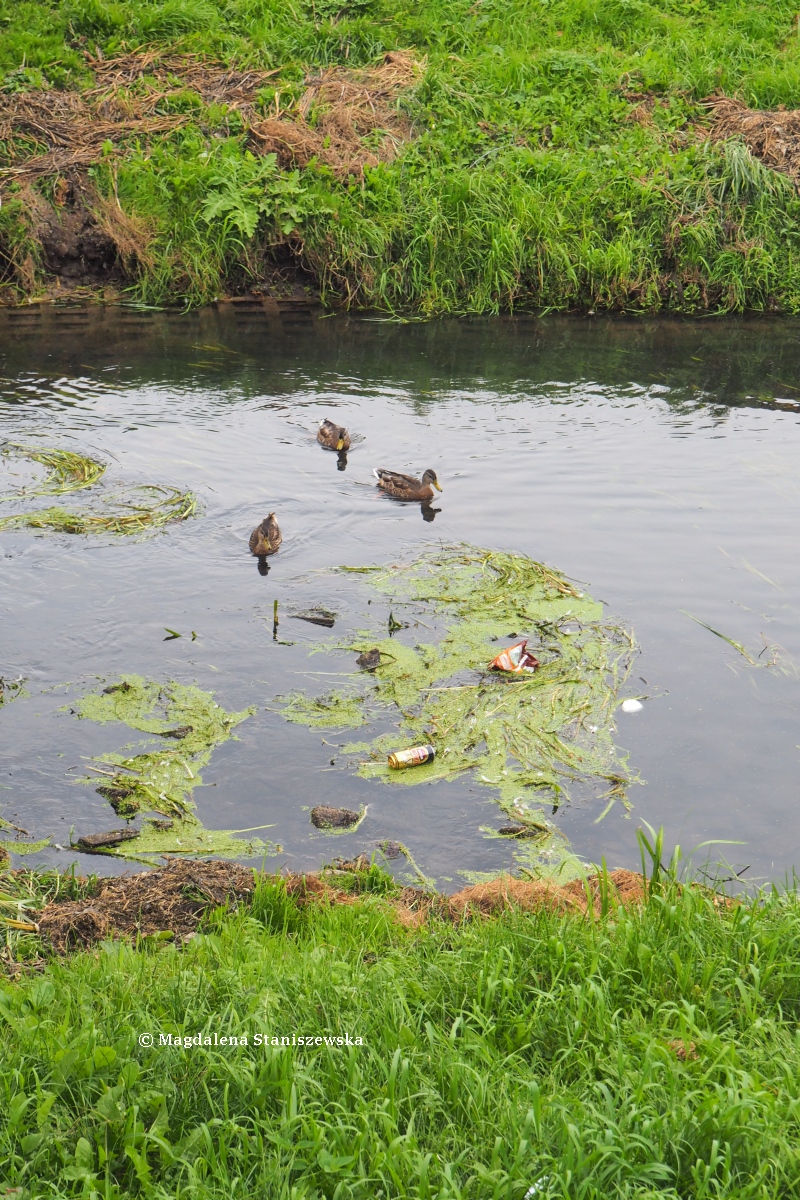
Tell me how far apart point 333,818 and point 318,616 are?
7.76 ft

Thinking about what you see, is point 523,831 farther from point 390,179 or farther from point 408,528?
point 390,179

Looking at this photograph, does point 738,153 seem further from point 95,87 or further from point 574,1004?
point 574,1004

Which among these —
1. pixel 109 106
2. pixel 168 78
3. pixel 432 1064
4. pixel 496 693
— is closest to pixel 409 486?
pixel 496 693

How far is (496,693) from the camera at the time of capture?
6.86m

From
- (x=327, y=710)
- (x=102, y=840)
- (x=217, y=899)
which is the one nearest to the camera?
(x=217, y=899)

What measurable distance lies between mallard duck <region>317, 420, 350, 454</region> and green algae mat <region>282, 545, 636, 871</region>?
103 inches

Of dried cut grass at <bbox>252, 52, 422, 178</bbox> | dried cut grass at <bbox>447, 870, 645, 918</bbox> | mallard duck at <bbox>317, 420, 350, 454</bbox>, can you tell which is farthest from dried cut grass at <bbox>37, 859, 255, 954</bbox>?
dried cut grass at <bbox>252, 52, 422, 178</bbox>

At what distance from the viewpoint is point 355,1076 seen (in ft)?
11.2

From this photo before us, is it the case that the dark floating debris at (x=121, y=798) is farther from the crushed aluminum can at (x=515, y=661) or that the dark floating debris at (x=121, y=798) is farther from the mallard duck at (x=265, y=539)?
the mallard duck at (x=265, y=539)

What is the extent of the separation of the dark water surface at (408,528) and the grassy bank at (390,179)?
2.60ft

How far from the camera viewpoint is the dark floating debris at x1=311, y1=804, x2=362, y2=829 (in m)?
5.68

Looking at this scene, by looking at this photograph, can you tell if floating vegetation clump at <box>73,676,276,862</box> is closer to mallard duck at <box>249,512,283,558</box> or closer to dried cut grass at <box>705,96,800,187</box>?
mallard duck at <box>249,512,283,558</box>

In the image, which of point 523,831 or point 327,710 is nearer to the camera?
point 523,831

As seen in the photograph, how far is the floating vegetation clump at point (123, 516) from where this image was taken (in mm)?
9109
